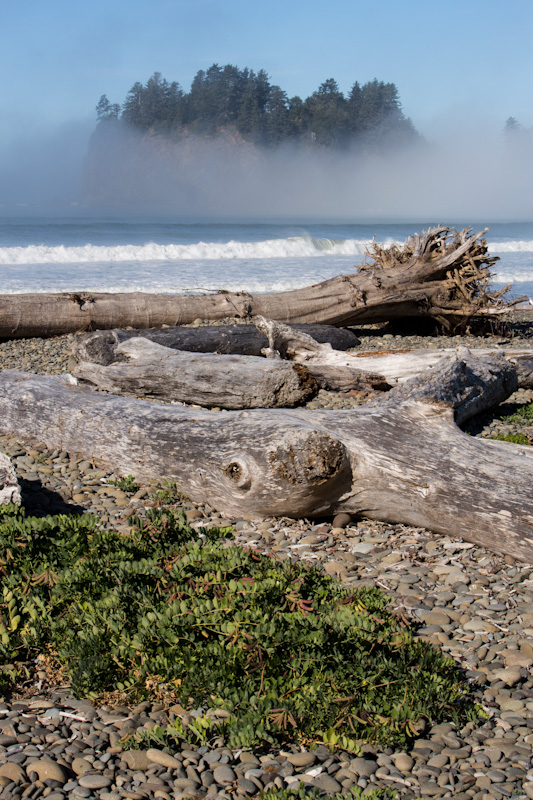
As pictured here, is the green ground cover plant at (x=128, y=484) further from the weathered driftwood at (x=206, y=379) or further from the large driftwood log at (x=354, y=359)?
the large driftwood log at (x=354, y=359)

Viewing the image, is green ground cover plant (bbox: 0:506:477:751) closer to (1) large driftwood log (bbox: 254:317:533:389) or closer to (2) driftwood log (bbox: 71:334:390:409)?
(2) driftwood log (bbox: 71:334:390:409)

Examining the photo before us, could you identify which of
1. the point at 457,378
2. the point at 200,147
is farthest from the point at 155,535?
the point at 200,147

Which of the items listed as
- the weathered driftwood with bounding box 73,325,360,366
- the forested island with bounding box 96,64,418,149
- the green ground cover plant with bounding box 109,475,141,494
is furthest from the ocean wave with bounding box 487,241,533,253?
the forested island with bounding box 96,64,418,149

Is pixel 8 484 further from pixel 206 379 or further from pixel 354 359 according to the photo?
pixel 354 359

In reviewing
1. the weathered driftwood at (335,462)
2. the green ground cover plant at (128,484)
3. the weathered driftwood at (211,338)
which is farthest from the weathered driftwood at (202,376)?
the green ground cover plant at (128,484)

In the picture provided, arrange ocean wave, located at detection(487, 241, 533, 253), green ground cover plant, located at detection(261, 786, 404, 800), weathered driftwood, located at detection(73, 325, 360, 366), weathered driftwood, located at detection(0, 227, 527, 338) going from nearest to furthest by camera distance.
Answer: green ground cover plant, located at detection(261, 786, 404, 800) < weathered driftwood, located at detection(73, 325, 360, 366) < weathered driftwood, located at detection(0, 227, 527, 338) < ocean wave, located at detection(487, 241, 533, 253)

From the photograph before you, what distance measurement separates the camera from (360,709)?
7.84ft

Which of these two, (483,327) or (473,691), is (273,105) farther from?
(473,691)

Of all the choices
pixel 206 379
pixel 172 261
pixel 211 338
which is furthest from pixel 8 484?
pixel 172 261

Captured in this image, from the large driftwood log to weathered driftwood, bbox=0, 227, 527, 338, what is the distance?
2.38 metres

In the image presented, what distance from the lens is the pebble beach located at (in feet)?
7.01

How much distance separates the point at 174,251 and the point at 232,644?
28897 mm

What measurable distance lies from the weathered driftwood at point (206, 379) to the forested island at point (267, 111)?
409 ft

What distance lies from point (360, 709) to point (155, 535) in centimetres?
171
